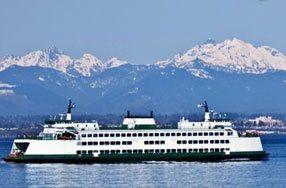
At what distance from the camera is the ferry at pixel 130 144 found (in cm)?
11975

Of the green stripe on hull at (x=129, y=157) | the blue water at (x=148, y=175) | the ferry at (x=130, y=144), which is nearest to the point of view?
the blue water at (x=148, y=175)

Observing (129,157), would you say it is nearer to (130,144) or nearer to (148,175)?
(130,144)

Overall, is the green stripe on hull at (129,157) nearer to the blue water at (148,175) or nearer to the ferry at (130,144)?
the ferry at (130,144)

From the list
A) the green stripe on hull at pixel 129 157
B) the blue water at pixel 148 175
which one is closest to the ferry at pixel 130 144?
the green stripe on hull at pixel 129 157

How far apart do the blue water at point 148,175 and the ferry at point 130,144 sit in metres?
1.12

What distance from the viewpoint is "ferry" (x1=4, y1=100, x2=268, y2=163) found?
119750 millimetres

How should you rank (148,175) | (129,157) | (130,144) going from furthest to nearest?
(130,144), (129,157), (148,175)

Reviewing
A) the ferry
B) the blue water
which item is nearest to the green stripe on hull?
the ferry

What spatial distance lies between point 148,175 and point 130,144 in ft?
44.5

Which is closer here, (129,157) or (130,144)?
(129,157)

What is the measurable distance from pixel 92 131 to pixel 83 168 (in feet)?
20.6

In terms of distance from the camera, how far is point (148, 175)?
107688 millimetres

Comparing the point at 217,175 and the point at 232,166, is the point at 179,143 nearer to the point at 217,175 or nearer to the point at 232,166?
the point at 232,166

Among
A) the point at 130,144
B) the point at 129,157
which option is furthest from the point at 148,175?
the point at 130,144
